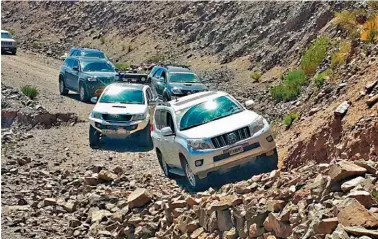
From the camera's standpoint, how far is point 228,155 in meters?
11.7

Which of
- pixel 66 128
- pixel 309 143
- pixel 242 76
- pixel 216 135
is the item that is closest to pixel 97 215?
pixel 216 135

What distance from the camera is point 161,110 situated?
1417 cm

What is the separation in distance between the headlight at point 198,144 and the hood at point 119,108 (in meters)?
Answer: 6.06

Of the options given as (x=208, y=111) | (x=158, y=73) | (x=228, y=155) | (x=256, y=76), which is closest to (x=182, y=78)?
(x=158, y=73)

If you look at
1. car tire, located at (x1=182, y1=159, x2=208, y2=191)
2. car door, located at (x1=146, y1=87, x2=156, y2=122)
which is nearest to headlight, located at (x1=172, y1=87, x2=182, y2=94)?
car door, located at (x1=146, y1=87, x2=156, y2=122)

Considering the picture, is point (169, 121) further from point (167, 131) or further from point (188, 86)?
point (188, 86)

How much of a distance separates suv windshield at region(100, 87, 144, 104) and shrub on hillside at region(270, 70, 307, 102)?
4.84 metres

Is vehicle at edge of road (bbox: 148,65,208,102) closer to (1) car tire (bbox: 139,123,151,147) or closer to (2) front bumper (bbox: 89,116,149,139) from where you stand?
(1) car tire (bbox: 139,123,151,147)

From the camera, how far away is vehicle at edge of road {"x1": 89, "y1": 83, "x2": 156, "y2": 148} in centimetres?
1769

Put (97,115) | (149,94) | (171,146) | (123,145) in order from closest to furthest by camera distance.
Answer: (171,146) < (97,115) < (123,145) < (149,94)

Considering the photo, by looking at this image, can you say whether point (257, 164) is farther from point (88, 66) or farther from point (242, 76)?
point (242, 76)

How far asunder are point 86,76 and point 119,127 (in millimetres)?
8517

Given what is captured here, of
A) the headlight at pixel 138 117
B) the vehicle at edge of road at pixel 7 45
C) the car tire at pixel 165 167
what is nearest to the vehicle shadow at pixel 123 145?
the headlight at pixel 138 117

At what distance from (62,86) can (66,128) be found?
22.8 feet
